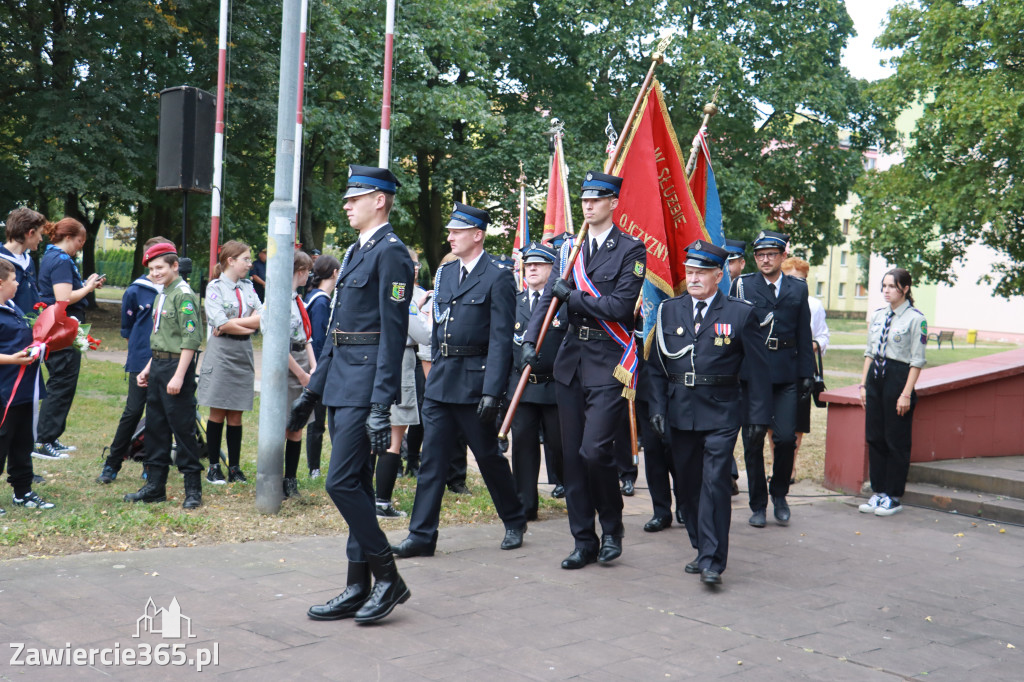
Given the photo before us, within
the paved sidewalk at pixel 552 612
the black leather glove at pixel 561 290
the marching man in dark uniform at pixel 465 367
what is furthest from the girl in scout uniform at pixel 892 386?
the marching man in dark uniform at pixel 465 367

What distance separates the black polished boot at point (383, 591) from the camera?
189 inches

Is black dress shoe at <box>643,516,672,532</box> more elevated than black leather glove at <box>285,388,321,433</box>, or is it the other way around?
black leather glove at <box>285,388,321,433</box>

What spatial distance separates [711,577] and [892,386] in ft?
11.8

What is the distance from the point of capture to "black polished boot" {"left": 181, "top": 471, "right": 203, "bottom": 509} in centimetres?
716

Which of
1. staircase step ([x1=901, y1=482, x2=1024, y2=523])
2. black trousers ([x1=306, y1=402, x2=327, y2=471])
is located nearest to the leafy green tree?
staircase step ([x1=901, y1=482, x2=1024, y2=523])

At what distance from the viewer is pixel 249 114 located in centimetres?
2419

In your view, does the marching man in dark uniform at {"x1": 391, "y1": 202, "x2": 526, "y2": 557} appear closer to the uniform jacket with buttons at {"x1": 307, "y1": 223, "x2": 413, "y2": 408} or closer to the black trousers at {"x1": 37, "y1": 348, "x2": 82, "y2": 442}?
the uniform jacket with buttons at {"x1": 307, "y1": 223, "x2": 413, "y2": 408}

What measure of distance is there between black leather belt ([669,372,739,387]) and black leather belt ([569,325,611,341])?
54 cm

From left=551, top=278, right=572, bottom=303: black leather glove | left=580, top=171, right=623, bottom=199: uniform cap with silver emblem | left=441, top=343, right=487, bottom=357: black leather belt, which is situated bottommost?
left=441, top=343, right=487, bottom=357: black leather belt

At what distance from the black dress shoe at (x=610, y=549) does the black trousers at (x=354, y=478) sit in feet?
5.94

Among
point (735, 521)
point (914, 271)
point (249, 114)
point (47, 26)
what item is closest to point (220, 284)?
point (735, 521)

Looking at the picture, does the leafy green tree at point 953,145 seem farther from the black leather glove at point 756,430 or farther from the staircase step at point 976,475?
the black leather glove at point 756,430

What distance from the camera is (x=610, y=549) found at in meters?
6.28

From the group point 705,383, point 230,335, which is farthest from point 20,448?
point 705,383
